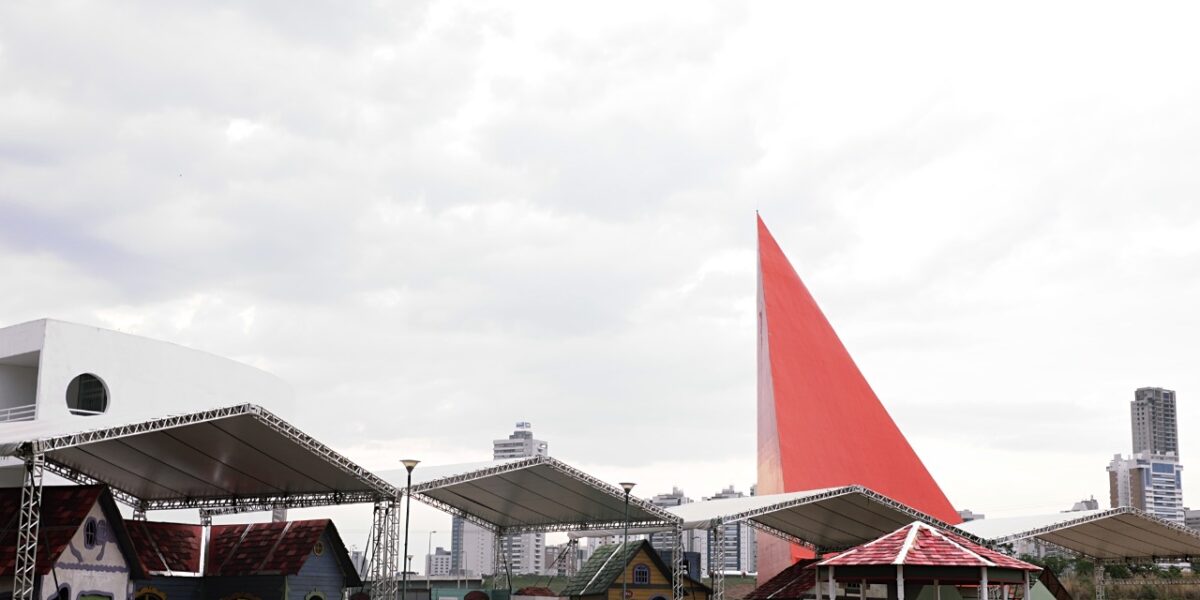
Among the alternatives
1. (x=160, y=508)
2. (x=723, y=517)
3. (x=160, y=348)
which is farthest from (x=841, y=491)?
(x=160, y=348)

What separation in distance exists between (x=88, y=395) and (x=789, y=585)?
2206 centimetres

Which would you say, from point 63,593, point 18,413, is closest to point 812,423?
point 18,413

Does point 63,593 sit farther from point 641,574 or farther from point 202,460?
point 641,574

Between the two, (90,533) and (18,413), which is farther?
(18,413)

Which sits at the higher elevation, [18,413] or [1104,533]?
[18,413]

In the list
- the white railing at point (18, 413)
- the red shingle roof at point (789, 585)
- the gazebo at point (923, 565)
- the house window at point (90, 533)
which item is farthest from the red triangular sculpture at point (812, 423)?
the house window at point (90, 533)

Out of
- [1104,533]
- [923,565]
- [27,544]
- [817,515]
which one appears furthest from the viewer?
[1104,533]

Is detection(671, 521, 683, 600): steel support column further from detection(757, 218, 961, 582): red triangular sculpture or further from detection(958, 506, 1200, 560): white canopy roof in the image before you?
detection(757, 218, 961, 582): red triangular sculpture

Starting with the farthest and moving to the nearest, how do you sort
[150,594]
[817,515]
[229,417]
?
1. [817,515]
2. [150,594]
3. [229,417]

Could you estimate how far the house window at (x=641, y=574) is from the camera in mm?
36438

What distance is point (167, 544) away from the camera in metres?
28.5

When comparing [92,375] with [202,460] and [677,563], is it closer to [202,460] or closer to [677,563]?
[202,460]

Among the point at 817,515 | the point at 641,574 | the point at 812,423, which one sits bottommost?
the point at 641,574

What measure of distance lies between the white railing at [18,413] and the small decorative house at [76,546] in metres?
12.3
